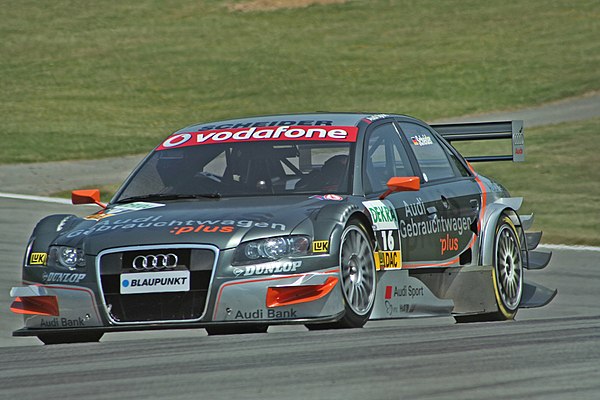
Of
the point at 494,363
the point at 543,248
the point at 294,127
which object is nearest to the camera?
the point at 494,363

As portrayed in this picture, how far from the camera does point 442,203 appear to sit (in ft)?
30.1

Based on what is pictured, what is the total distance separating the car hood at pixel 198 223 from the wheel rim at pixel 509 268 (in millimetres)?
1875

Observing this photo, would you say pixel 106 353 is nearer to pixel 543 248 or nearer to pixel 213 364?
pixel 213 364

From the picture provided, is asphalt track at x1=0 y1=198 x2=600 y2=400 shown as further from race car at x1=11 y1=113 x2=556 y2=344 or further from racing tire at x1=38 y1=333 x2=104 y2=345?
racing tire at x1=38 y1=333 x2=104 y2=345

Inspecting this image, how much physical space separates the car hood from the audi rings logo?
0.08m

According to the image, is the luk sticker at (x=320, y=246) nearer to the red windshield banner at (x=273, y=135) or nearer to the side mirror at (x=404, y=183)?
the side mirror at (x=404, y=183)

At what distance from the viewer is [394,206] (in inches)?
334

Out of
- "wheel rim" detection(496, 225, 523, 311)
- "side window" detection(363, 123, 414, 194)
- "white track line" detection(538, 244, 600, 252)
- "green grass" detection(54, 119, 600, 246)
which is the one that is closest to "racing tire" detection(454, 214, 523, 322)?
"wheel rim" detection(496, 225, 523, 311)

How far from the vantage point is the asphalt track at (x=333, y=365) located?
5156 mm

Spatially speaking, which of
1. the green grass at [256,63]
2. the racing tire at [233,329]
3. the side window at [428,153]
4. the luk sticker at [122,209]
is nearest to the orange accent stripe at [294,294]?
the racing tire at [233,329]

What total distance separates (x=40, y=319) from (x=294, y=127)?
2.19 metres

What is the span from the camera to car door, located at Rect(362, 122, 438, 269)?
8.24 metres

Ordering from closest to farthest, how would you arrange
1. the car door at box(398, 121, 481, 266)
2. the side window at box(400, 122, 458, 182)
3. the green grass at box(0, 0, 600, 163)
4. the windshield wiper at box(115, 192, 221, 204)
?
the windshield wiper at box(115, 192, 221, 204) < the car door at box(398, 121, 481, 266) < the side window at box(400, 122, 458, 182) < the green grass at box(0, 0, 600, 163)

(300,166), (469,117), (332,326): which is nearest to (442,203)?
(300,166)
